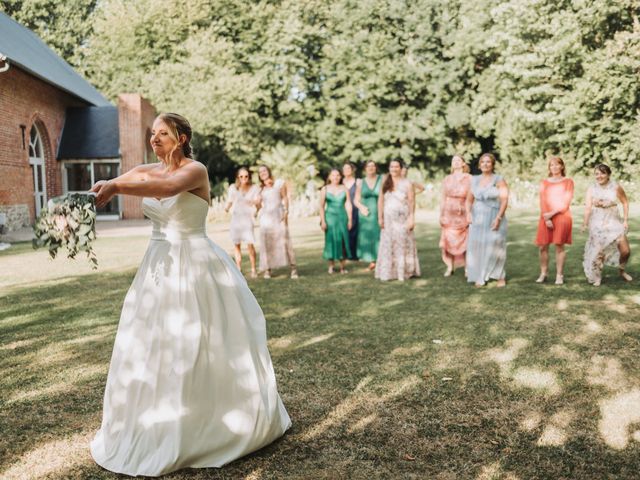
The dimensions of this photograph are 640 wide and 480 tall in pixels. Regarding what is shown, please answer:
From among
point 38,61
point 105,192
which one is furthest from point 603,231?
point 38,61

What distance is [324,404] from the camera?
476cm

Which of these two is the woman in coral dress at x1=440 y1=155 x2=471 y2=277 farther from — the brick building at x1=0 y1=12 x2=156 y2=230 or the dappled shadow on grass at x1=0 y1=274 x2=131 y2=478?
the brick building at x1=0 y1=12 x2=156 y2=230

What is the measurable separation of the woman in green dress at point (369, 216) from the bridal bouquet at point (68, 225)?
870 centimetres

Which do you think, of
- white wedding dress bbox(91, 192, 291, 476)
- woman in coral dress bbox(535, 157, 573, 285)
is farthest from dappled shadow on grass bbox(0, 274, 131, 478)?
woman in coral dress bbox(535, 157, 573, 285)

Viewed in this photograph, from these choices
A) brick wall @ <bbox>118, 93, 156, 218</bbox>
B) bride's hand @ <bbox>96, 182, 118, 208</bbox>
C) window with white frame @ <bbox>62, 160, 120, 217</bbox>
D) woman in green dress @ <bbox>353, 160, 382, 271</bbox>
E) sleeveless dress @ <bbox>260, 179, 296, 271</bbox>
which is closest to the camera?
bride's hand @ <bbox>96, 182, 118, 208</bbox>

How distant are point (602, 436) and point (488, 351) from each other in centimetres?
204

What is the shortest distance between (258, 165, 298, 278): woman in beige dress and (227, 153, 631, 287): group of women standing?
2 centimetres

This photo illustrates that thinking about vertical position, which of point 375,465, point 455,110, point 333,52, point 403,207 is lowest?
→ point 375,465

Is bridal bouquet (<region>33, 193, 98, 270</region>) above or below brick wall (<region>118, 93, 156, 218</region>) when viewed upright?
below

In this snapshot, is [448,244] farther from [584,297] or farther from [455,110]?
[455,110]

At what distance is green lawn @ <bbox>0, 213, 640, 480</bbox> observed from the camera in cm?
382

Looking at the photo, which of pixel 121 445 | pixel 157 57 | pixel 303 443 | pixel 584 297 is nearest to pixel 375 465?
pixel 303 443

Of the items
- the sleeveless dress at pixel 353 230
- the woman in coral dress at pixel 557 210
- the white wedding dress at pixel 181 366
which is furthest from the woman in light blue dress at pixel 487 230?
the white wedding dress at pixel 181 366

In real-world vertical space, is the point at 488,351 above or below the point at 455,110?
below
